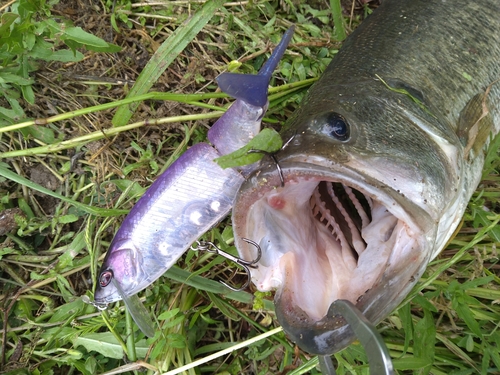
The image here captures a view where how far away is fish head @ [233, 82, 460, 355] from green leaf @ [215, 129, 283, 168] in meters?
0.05

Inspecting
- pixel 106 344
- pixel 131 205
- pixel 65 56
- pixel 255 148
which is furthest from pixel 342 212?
pixel 65 56

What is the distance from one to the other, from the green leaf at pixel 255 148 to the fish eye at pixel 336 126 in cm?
17

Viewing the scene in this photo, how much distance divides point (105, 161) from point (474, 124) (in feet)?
6.63

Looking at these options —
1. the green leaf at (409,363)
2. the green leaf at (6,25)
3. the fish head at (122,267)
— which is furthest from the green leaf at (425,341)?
the green leaf at (6,25)

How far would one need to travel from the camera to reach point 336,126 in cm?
163

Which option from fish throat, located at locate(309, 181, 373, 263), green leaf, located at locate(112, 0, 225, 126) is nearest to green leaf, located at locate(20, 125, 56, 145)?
green leaf, located at locate(112, 0, 225, 126)

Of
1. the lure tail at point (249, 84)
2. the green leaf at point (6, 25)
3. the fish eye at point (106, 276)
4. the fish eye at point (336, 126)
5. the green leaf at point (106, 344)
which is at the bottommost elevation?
the green leaf at point (106, 344)

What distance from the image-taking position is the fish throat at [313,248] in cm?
172

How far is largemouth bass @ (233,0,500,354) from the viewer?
1572 mm

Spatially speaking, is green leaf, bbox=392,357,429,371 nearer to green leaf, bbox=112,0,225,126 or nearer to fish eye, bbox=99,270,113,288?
fish eye, bbox=99,270,113,288

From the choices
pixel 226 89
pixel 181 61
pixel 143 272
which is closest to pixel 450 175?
pixel 226 89

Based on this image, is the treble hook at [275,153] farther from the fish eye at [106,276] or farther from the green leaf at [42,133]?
the green leaf at [42,133]

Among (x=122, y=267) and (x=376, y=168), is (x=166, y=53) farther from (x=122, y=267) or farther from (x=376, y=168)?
(x=376, y=168)

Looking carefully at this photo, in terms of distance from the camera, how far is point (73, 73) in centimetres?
290
